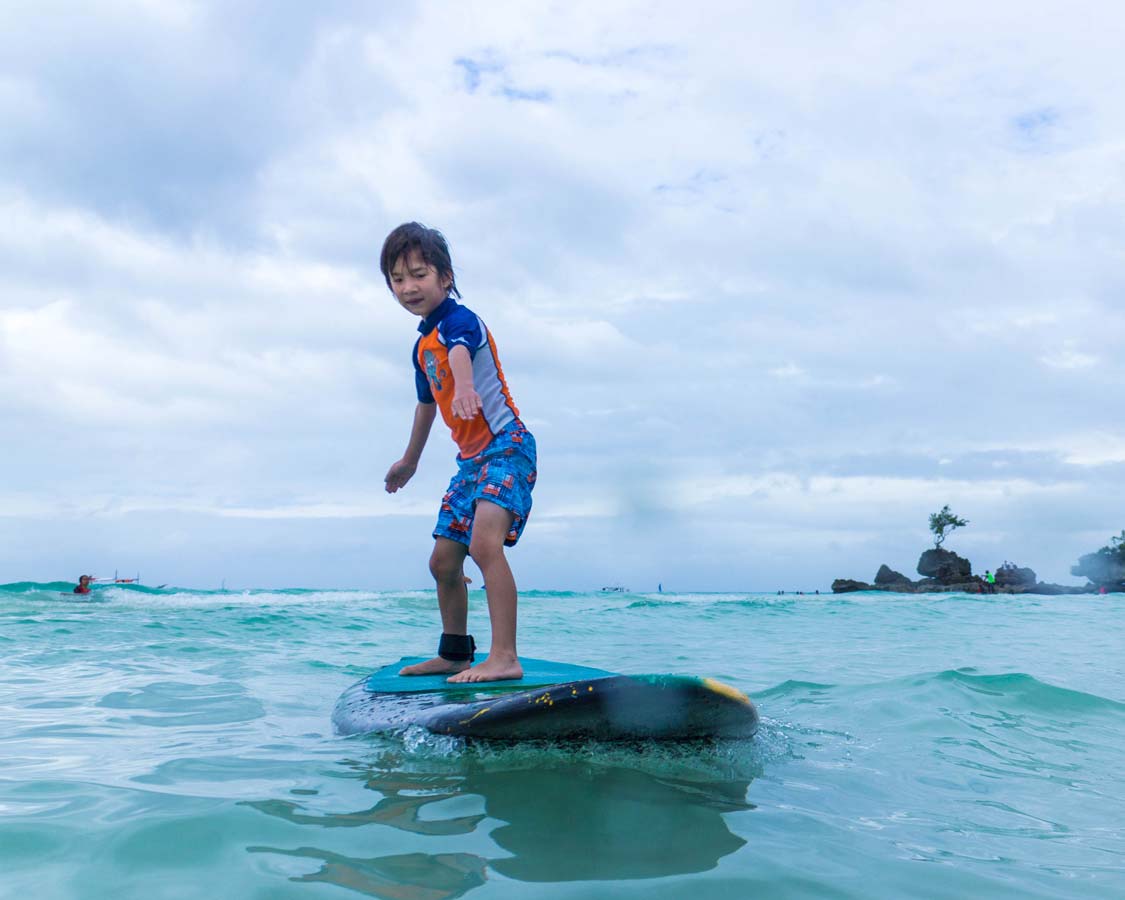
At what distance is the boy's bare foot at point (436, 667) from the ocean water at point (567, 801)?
1.33 feet

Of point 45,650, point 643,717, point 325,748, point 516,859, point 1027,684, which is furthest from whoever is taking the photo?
point 45,650

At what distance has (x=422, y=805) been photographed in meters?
1.82

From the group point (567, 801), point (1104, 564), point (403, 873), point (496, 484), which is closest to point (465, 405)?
point (496, 484)

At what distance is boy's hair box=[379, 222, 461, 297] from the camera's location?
326cm

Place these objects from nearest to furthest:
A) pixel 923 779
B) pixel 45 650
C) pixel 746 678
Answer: pixel 923 779, pixel 746 678, pixel 45 650

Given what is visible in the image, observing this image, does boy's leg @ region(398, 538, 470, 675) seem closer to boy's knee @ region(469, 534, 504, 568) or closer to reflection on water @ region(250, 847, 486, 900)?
boy's knee @ region(469, 534, 504, 568)

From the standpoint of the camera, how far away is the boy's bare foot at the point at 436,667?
3381mm

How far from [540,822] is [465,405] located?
1.52 m

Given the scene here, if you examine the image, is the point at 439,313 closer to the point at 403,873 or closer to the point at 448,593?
the point at 448,593

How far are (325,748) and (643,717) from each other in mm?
1072

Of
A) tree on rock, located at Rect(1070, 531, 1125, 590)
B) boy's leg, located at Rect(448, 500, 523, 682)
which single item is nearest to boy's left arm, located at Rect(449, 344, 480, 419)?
boy's leg, located at Rect(448, 500, 523, 682)

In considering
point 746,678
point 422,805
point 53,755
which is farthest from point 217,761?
point 746,678

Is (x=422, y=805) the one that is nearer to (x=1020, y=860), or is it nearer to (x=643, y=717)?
(x=643, y=717)

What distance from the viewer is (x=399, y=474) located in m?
3.87
